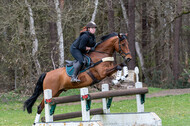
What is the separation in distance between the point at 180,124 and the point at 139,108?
4.09 ft

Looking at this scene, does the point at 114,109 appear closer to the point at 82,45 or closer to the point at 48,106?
the point at 82,45

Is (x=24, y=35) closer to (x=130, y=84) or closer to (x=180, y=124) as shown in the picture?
(x=130, y=84)

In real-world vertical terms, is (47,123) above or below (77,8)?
below

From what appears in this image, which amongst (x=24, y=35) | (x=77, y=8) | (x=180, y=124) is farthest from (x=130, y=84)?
(x=180, y=124)

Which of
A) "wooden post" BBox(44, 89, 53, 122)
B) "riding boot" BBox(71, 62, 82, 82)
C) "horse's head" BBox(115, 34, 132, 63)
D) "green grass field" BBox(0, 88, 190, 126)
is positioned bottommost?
"green grass field" BBox(0, 88, 190, 126)

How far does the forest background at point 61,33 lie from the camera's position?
15102mm

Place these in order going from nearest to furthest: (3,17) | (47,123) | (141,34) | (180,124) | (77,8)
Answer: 1. (47,123)
2. (180,124)
3. (3,17)
4. (77,8)
5. (141,34)

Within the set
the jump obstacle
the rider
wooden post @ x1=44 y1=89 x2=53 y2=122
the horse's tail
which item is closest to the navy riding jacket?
the rider

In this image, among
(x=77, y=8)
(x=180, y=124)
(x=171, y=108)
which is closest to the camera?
(x=180, y=124)

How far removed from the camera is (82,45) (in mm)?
7363

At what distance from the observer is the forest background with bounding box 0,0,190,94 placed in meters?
15.1

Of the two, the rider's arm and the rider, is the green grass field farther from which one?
the rider's arm

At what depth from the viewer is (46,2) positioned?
15828 mm

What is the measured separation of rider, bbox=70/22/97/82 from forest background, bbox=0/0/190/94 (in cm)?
773
